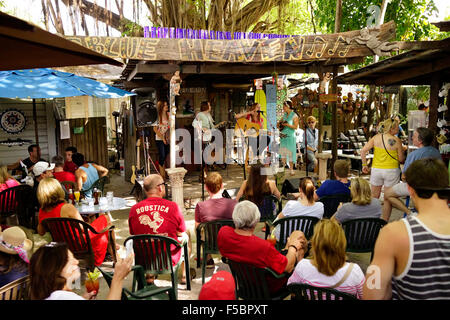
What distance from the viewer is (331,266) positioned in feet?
7.97

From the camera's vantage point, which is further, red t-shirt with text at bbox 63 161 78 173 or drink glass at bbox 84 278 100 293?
red t-shirt with text at bbox 63 161 78 173

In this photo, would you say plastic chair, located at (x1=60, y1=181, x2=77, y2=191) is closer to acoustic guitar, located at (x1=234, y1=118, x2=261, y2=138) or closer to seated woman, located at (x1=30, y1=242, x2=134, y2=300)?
seated woman, located at (x1=30, y1=242, x2=134, y2=300)

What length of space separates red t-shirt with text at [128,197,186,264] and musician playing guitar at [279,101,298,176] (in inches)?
232

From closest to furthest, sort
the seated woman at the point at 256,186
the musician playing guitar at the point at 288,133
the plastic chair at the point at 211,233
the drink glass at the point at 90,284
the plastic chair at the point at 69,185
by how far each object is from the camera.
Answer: the drink glass at the point at 90,284
the plastic chair at the point at 211,233
the seated woman at the point at 256,186
the plastic chair at the point at 69,185
the musician playing guitar at the point at 288,133

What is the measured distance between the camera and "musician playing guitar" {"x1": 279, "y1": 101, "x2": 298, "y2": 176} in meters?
9.09

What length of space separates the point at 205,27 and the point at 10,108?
6540 millimetres

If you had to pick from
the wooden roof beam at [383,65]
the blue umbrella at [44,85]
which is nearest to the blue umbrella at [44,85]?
the blue umbrella at [44,85]

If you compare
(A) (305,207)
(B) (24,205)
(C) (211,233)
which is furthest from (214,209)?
(B) (24,205)

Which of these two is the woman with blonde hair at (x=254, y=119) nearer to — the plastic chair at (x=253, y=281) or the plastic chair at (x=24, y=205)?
the plastic chair at (x=24, y=205)

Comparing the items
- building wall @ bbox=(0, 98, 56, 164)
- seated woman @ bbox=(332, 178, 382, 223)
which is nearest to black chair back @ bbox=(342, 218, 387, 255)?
seated woman @ bbox=(332, 178, 382, 223)

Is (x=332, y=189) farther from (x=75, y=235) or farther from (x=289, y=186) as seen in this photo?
(x=75, y=235)

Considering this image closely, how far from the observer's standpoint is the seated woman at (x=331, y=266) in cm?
242

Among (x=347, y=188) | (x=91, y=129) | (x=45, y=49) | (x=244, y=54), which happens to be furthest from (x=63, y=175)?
(x=91, y=129)

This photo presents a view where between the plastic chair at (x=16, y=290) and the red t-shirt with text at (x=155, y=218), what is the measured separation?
1202 millimetres
